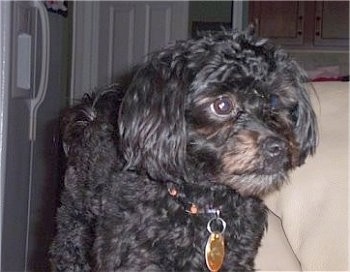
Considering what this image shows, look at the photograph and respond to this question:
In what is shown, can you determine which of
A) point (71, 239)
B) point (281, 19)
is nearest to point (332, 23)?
point (281, 19)

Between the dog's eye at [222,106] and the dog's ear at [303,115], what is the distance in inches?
7.8

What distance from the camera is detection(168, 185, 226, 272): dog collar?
54.0 inches

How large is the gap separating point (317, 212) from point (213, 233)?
0.21 meters

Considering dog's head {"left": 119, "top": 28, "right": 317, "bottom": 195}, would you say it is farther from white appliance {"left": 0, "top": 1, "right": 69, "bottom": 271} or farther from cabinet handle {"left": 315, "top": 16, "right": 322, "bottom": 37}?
cabinet handle {"left": 315, "top": 16, "right": 322, "bottom": 37}

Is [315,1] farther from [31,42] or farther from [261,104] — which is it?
[261,104]

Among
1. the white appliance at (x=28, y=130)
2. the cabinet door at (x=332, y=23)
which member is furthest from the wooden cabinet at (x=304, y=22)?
the white appliance at (x=28, y=130)

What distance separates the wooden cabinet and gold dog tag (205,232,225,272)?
136 inches

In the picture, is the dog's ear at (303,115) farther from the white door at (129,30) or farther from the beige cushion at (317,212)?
the white door at (129,30)

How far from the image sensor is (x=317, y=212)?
136 cm

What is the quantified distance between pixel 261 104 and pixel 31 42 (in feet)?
4.44

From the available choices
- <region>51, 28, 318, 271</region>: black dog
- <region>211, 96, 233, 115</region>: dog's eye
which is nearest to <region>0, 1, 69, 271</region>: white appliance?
<region>51, 28, 318, 271</region>: black dog

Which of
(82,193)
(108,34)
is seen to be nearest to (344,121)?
(82,193)

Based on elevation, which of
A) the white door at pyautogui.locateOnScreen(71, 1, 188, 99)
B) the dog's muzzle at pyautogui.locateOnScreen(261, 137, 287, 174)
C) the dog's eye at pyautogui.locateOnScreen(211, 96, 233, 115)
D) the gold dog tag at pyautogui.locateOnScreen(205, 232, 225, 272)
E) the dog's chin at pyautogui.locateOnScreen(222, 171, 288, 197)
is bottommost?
the gold dog tag at pyautogui.locateOnScreen(205, 232, 225, 272)

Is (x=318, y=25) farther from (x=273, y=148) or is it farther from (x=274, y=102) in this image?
(x=273, y=148)
